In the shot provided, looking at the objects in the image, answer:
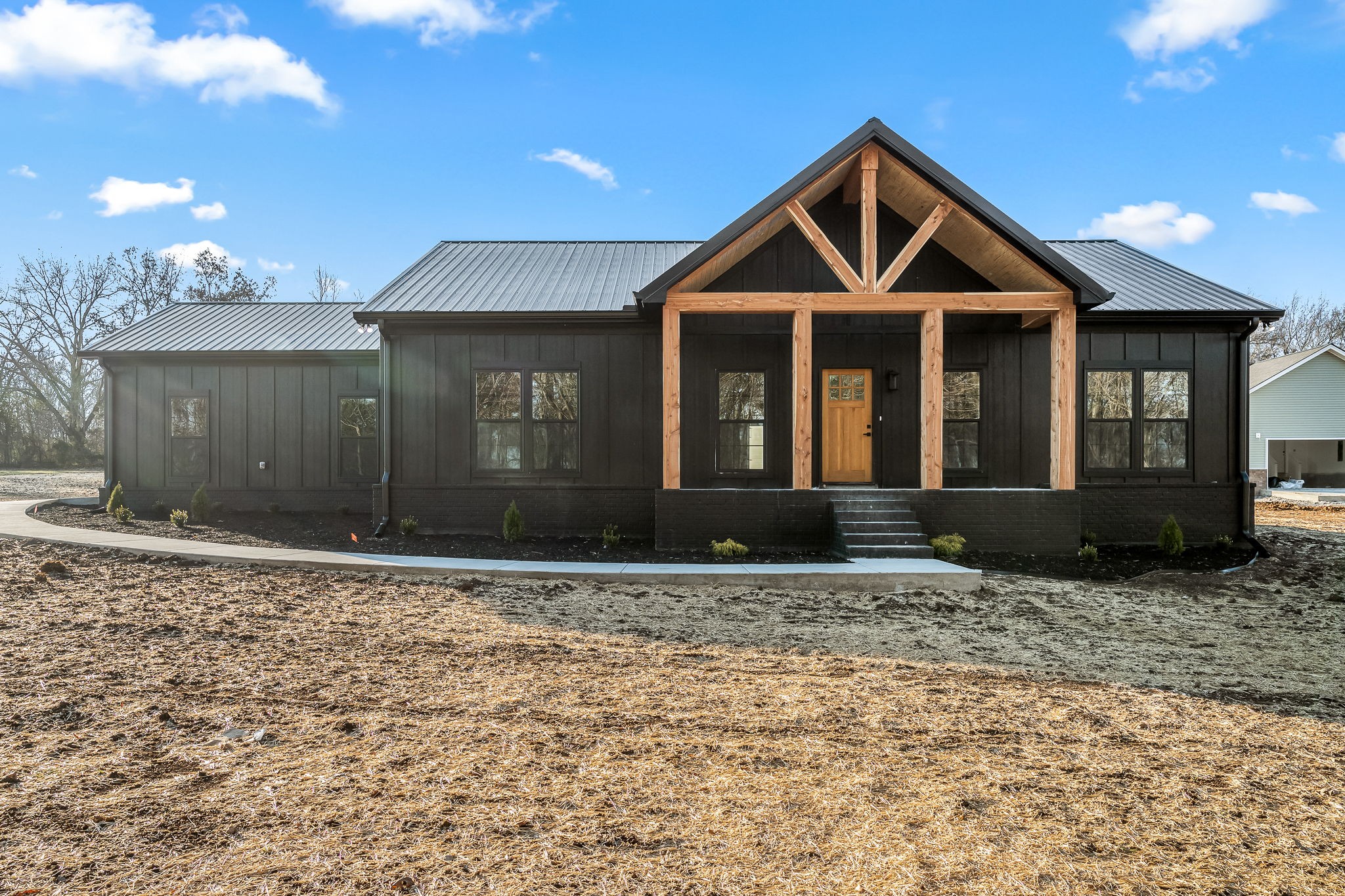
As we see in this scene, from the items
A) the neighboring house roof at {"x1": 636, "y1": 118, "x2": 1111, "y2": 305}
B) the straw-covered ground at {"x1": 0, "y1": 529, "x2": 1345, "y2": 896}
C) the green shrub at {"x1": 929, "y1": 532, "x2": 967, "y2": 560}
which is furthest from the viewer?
the neighboring house roof at {"x1": 636, "y1": 118, "x2": 1111, "y2": 305}

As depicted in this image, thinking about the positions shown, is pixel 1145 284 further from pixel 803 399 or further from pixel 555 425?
pixel 555 425

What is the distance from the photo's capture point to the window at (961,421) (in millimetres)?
11250

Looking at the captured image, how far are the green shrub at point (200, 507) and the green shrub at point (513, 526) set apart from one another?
19.2ft

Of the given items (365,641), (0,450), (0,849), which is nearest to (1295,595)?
(365,641)

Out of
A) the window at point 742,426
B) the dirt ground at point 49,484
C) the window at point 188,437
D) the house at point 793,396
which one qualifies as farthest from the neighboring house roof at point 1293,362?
the dirt ground at point 49,484

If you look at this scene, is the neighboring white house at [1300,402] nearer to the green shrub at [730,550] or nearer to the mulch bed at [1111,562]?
the mulch bed at [1111,562]

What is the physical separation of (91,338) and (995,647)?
150 feet

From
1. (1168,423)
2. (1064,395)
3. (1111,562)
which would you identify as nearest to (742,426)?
(1064,395)

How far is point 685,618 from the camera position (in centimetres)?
608

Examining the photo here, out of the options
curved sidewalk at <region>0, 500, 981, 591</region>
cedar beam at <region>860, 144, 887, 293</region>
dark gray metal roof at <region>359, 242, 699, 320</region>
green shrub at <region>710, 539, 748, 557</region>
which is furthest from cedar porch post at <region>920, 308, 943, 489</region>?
dark gray metal roof at <region>359, 242, 699, 320</region>

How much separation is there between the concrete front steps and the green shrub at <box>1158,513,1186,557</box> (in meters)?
3.97

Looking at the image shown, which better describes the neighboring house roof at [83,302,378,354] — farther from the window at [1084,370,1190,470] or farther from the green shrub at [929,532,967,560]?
the window at [1084,370,1190,470]

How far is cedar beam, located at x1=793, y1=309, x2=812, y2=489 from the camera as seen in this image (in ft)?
30.9

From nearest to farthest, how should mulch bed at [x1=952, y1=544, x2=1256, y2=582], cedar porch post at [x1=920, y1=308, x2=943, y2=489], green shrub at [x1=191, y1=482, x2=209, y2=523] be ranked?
mulch bed at [x1=952, y1=544, x2=1256, y2=582] < cedar porch post at [x1=920, y1=308, x2=943, y2=489] < green shrub at [x1=191, y1=482, x2=209, y2=523]
